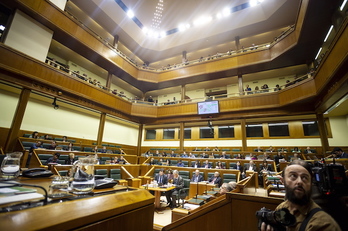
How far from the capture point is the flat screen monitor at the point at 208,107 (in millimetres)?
9570

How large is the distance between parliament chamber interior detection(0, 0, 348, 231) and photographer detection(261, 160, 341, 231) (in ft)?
1.20

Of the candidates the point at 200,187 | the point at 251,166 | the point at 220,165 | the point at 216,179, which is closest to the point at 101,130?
the point at 220,165

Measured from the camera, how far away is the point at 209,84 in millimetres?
12438

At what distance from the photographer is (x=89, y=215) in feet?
1.76

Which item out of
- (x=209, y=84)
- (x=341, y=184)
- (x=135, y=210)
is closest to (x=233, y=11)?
(x=209, y=84)

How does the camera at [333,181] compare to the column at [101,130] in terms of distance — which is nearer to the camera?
the camera at [333,181]

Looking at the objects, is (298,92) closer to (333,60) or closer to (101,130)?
(333,60)

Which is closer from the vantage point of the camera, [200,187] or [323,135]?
[200,187]

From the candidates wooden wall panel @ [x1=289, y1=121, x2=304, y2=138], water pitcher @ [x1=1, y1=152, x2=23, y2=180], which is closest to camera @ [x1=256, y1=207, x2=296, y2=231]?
water pitcher @ [x1=1, y1=152, x2=23, y2=180]

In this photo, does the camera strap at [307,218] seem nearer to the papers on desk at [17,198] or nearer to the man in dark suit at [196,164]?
the papers on desk at [17,198]

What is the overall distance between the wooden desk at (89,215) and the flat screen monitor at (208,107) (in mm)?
9106

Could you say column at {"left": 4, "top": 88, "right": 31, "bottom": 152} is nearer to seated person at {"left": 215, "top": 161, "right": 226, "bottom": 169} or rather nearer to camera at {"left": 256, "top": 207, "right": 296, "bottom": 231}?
seated person at {"left": 215, "top": 161, "right": 226, "bottom": 169}

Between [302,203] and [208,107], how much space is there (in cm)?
886

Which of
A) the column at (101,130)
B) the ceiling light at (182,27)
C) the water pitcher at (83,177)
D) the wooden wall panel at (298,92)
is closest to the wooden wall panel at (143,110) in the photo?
the column at (101,130)
